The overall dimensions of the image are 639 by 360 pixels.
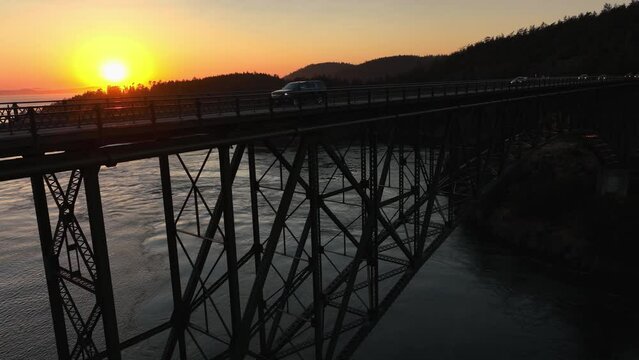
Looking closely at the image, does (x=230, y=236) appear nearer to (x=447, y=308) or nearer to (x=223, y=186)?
(x=223, y=186)

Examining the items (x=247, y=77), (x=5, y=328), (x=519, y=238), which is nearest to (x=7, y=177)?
(x=5, y=328)

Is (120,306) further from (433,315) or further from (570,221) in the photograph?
(570,221)

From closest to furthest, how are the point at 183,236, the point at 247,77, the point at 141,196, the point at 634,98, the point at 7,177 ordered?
the point at 7,177, the point at 183,236, the point at 141,196, the point at 634,98, the point at 247,77

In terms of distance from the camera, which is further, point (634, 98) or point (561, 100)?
point (634, 98)

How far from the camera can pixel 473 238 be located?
42.8 metres

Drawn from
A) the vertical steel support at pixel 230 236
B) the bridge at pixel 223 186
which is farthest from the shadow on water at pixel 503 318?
the vertical steel support at pixel 230 236

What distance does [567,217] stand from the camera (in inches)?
1565

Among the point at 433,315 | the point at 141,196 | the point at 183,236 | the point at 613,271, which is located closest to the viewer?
the point at 433,315

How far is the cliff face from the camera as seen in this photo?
35188mm

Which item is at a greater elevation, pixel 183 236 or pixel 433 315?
pixel 183 236

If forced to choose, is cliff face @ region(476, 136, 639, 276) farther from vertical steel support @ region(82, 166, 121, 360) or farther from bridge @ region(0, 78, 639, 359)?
vertical steel support @ region(82, 166, 121, 360)

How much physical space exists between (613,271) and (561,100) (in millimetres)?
17356

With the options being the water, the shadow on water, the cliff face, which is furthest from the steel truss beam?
the cliff face

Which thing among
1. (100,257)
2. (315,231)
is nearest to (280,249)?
(315,231)
